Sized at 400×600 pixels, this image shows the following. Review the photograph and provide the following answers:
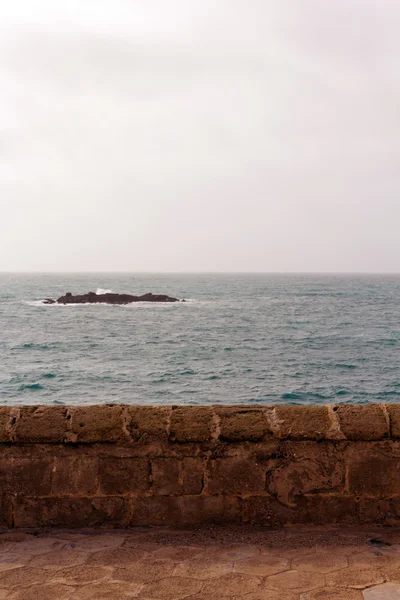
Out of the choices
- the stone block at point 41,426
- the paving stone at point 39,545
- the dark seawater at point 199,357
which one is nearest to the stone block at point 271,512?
the paving stone at point 39,545

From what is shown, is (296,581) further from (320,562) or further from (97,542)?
(97,542)

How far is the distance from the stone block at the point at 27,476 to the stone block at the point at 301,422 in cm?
157

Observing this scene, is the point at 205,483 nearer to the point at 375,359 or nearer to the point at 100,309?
the point at 375,359

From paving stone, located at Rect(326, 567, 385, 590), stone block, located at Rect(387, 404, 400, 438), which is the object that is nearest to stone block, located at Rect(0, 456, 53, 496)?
paving stone, located at Rect(326, 567, 385, 590)

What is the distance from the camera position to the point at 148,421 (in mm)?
3848

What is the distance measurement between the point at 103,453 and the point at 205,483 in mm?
718

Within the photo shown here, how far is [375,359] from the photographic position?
3841 centimetres

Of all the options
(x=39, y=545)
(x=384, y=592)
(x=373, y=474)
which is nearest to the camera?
(x=384, y=592)

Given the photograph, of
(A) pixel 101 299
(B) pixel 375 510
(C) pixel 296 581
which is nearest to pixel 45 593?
(C) pixel 296 581

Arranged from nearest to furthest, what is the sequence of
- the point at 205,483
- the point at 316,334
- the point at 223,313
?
the point at 205,483 → the point at 316,334 → the point at 223,313

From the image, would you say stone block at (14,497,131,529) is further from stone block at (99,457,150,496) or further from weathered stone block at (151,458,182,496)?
weathered stone block at (151,458,182,496)

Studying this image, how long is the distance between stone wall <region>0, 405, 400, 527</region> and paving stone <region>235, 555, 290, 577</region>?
46 cm

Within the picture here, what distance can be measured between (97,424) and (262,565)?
4.57 feet

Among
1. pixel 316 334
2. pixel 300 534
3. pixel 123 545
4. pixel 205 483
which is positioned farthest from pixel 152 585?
pixel 316 334
